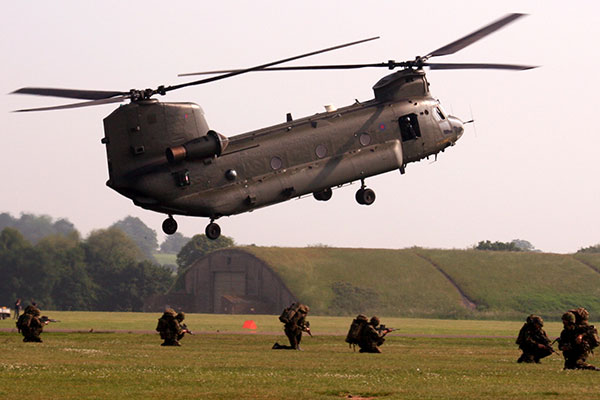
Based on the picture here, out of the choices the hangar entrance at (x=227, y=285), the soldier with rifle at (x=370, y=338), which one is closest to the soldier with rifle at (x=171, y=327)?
the soldier with rifle at (x=370, y=338)

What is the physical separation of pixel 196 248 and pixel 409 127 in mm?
125514

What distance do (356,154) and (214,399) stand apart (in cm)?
2501

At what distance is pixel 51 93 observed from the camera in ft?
127

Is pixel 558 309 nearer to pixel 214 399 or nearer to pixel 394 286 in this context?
pixel 394 286

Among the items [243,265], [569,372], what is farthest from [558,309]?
[569,372]

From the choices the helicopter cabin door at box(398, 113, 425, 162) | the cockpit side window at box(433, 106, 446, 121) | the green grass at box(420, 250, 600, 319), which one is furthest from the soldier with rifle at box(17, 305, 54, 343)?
the green grass at box(420, 250, 600, 319)

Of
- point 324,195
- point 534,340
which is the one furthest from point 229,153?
point 534,340

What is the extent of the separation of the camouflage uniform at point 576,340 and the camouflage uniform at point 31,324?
71.9ft

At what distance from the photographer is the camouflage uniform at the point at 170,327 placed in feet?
133

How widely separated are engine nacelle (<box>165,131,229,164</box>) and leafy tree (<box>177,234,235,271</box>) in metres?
126

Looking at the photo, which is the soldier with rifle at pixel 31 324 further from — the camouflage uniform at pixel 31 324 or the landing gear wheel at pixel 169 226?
the landing gear wheel at pixel 169 226

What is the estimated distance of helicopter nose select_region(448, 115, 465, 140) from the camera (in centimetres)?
5038

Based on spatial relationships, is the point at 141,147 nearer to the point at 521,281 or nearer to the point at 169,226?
the point at 169,226

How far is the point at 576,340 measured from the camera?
99.3ft
